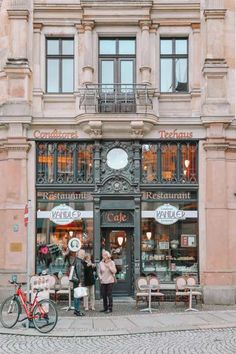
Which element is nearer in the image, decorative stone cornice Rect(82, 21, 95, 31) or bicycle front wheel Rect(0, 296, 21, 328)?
bicycle front wheel Rect(0, 296, 21, 328)

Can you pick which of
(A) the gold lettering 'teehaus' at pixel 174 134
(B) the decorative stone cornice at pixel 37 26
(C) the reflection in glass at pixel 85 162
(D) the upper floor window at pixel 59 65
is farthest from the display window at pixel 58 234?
(B) the decorative stone cornice at pixel 37 26

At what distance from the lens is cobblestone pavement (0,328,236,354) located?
13.0 meters

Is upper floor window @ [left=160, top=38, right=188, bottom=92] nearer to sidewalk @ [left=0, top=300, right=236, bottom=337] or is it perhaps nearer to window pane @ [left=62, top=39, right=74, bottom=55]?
window pane @ [left=62, top=39, right=74, bottom=55]

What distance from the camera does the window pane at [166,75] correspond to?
2206 centimetres

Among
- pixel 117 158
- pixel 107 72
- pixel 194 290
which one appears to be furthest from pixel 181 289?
pixel 107 72

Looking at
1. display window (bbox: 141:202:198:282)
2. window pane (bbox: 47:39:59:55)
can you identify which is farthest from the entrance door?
window pane (bbox: 47:39:59:55)

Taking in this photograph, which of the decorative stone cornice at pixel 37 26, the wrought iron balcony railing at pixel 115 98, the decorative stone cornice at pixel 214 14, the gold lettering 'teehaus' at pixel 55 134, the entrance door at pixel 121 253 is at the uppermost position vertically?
the decorative stone cornice at pixel 214 14

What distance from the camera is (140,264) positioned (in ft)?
70.4

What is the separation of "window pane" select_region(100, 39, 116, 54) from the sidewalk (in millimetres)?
8178

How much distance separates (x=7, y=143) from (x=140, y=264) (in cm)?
568

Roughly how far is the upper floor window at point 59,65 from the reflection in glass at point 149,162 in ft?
10.7

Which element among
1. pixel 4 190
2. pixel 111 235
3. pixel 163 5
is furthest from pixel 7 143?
A: pixel 163 5

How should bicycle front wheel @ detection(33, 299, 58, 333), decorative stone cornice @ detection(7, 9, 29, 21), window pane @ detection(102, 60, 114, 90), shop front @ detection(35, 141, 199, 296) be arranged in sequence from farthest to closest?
window pane @ detection(102, 60, 114, 90) → shop front @ detection(35, 141, 199, 296) → decorative stone cornice @ detection(7, 9, 29, 21) → bicycle front wheel @ detection(33, 299, 58, 333)

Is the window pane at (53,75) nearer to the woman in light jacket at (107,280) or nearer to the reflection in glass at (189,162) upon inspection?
the reflection in glass at (189,162)
